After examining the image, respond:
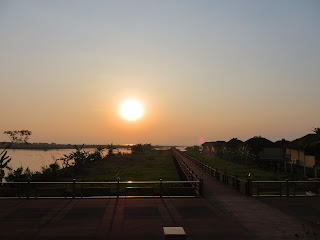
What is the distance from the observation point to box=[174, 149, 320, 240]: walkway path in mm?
11492

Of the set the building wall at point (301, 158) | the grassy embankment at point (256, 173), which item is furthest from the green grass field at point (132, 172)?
the building wall at point (301, 158)

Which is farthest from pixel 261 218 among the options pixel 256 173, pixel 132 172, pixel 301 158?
pixel 132 172

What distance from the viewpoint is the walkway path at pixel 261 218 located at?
1149 cm

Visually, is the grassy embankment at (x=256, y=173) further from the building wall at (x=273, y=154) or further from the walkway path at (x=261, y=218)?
the walkway path at (x=261, y=218)

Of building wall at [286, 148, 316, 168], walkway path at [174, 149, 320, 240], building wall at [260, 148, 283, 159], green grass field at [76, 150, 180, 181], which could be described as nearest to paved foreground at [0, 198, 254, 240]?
walkway path at [174, 149, 320, 240]

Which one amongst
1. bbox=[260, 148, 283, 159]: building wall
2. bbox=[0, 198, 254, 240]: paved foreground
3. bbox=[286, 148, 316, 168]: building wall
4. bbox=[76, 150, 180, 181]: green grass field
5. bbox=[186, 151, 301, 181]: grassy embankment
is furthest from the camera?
bbox=[260, 148, 283, 159]: building wall

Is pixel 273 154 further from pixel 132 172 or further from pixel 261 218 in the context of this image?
pixel 261 218

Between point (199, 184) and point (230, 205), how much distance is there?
9.30 feet

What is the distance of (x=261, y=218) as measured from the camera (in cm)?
1389

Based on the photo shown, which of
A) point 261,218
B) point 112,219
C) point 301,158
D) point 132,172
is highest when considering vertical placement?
point 301,158

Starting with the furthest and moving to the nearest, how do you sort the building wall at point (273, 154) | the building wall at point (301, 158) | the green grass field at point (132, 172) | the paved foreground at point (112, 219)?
the building wall at point (273, 154) < the building wall at point (301, 158) < the green grass field at point (132, 172) < the paved foreground at point (112, 219)

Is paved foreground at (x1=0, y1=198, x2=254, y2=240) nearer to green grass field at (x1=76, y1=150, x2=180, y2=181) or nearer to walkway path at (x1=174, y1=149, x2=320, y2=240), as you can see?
walkway path at (x1=174, y1=149, x2=320, y2=240)

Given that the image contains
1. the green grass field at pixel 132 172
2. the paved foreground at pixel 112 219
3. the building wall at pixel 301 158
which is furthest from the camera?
the building wall at pixel 301 158

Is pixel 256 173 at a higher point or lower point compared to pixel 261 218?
lower
